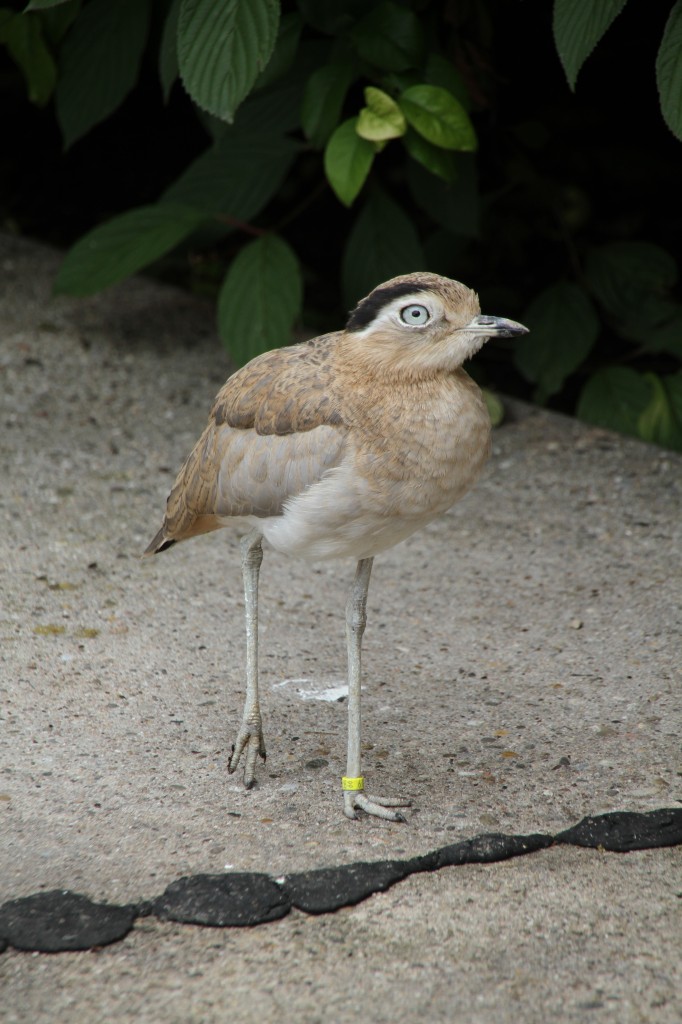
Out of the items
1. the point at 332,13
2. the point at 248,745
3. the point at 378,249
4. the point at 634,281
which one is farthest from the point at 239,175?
the point at 248,745

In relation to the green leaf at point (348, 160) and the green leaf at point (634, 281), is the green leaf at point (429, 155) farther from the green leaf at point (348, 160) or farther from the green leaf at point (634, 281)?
the green leaf at point (634, 281)

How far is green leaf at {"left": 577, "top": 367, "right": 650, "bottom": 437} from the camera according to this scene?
5578mm

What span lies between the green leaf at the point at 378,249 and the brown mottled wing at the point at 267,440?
6.83 ft

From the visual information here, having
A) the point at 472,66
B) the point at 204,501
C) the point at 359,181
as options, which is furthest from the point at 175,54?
the point at 204,501

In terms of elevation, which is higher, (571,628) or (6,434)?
(571,628)

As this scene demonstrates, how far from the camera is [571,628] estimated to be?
417cm

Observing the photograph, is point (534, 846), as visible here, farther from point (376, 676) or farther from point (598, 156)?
point (598, 156)

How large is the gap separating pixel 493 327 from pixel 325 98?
7.27ft

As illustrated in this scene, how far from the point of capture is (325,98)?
16.1ft

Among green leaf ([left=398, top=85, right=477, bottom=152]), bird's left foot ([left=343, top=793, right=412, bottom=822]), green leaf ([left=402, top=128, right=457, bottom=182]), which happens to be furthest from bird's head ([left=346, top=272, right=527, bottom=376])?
green leaf ([left=402, top=128, right=457, bottom=182])

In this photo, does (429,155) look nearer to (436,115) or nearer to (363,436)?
(436,115)

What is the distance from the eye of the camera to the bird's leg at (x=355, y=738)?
10.5ft

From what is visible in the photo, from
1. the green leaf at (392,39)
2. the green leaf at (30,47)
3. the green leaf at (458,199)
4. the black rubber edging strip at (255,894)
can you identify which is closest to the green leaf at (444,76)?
the green leaf at (392,39)

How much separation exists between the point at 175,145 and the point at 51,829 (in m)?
5.94
